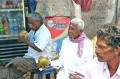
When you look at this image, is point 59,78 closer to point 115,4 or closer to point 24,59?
point 24,59

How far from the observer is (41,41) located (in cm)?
339

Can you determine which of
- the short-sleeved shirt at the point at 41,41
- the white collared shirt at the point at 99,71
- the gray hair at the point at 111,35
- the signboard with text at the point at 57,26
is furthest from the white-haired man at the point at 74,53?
the signboard with text at the point at 57,26

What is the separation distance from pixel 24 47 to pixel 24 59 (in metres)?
2.08

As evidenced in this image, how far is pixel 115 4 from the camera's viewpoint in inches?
266

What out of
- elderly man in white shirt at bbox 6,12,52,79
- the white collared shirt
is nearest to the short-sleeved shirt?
elderly man in white shirt at bbox 6,12,52,79

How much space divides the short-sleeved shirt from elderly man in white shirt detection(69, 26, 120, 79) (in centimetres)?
153

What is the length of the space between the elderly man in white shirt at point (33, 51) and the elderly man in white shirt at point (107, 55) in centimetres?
154

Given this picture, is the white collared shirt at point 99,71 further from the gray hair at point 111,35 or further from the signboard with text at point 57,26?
the signboard with text at point 57,26

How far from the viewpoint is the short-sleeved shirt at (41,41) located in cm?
340

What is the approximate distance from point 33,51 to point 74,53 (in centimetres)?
72

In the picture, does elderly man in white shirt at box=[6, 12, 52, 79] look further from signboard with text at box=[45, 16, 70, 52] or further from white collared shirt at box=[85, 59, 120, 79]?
signboard with text at box=[45, 16, 70, 52]

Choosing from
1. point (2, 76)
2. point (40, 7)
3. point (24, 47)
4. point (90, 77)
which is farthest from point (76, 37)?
point (40, 7)

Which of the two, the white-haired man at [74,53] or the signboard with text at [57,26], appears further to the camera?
the signboard with text at [57,26]

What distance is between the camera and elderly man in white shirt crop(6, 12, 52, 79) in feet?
11.0
